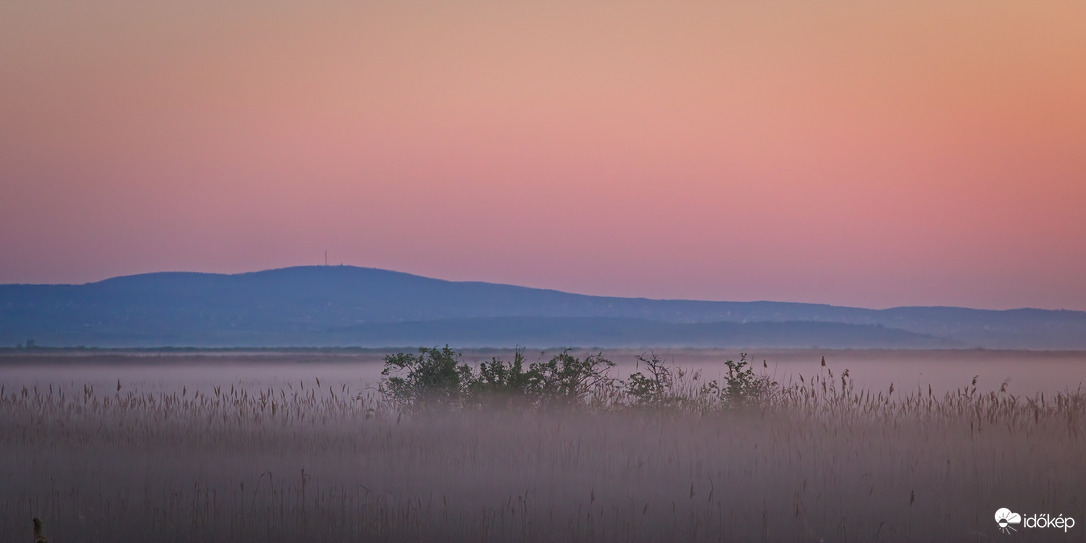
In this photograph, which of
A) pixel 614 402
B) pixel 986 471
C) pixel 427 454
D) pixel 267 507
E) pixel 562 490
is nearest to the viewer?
pixel 267 507

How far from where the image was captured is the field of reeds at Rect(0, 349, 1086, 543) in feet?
34.5

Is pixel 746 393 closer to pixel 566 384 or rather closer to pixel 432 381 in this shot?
pixel 566 384

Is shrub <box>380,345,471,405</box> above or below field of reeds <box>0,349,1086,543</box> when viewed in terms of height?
above

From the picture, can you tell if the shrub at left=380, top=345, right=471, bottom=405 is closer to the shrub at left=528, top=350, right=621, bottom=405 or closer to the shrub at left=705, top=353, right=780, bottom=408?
the shrub at left=528, top=350, right=621, bottom=405

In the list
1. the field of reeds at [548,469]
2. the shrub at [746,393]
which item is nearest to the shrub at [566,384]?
the field of reeds at [548,469]

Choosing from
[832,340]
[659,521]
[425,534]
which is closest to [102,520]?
[425,534]

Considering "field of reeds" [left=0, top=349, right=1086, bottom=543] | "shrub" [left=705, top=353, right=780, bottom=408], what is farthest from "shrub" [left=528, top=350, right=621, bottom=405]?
"shrub" [left=705, top=353, right=780, bottom=408]

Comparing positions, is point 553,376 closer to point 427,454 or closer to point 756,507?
point 427,454

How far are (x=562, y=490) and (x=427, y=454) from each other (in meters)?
3.11

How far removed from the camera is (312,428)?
1717 cm

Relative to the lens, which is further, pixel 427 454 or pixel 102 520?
pixel 427 454

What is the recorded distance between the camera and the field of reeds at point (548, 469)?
10508mm

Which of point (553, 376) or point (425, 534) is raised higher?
point (553, 376)

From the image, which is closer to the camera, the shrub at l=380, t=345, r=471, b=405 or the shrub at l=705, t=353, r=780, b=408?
the shrub at l=705, t=353, r=780, b=408
